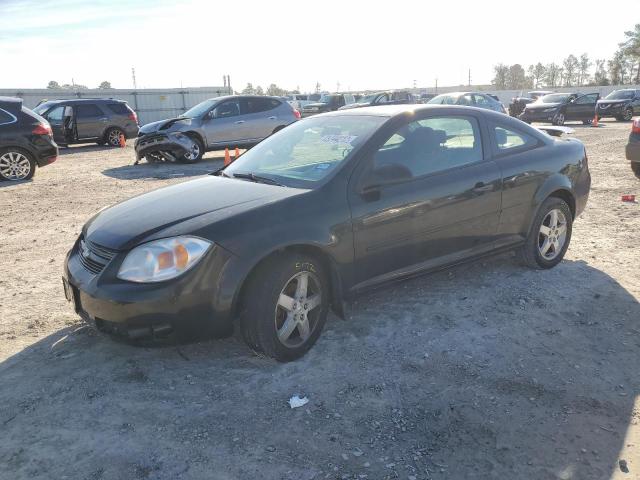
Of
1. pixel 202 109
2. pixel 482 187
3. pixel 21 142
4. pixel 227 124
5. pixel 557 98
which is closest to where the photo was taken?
pixel 482 187

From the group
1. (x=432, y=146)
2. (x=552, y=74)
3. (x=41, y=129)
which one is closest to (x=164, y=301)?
(x=432, y=146)

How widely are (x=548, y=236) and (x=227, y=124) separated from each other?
34.3 ft

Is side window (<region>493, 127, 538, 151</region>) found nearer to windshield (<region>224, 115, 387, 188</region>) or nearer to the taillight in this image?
windshield (<region>224, 115, 387, 188</region>)

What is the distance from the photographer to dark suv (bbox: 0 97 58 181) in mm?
10789

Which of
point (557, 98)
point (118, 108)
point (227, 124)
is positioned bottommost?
point (227, 124)

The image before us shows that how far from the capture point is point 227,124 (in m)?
14.1

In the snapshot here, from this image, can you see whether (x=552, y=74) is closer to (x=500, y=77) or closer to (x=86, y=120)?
(x=500, y=77)

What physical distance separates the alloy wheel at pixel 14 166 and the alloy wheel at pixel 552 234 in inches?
400

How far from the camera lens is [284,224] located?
3.38m

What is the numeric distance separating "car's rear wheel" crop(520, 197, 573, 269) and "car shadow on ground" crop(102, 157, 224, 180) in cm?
749

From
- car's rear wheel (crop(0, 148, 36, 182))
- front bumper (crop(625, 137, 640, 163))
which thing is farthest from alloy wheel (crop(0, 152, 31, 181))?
front bumper (crop(625, 137, 640, 163))

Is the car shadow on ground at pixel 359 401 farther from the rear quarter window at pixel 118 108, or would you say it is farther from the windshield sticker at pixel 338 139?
the rear quarter window at pixel 118 108

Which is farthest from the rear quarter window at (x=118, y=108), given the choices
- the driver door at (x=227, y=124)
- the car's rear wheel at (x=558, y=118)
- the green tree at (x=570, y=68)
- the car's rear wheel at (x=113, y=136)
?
the green tree at (x=570, y=68)

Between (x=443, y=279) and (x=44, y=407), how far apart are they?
329 cm
